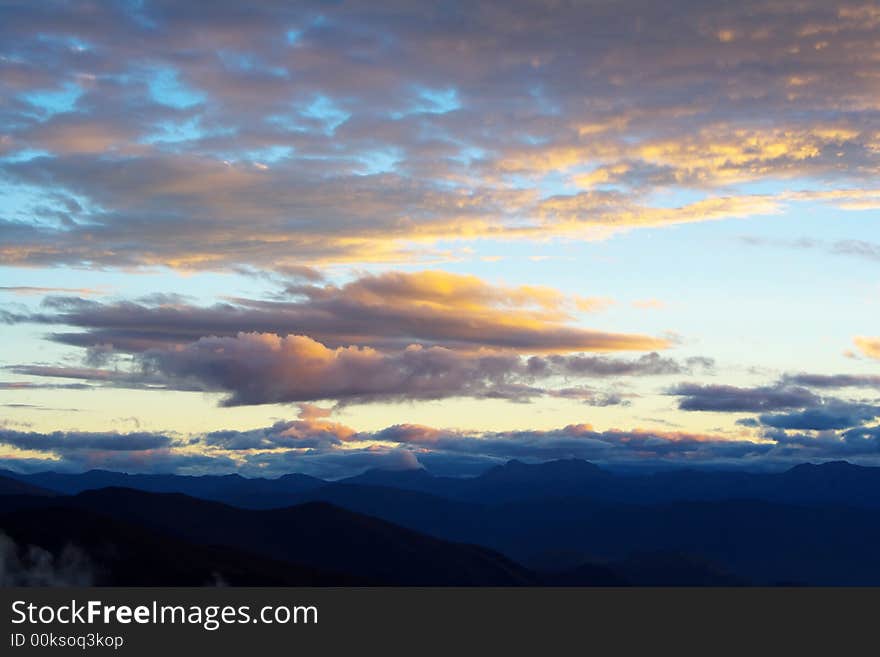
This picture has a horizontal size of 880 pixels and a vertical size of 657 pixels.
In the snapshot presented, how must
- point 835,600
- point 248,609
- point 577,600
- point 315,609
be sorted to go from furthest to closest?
point 577,600 < point 835,600 < point 315,609 < point 248,609

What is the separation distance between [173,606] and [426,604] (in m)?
34.7

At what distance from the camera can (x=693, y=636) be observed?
124 m

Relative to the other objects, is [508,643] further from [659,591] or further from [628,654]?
[659,591]

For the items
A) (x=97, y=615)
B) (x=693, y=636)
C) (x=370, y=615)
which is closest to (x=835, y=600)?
(x=693, y=636)

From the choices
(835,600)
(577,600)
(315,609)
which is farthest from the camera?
(577,600)

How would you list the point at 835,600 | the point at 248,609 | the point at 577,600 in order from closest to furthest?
the point at 248,609 → the point at 835,600 → the point at 577,600

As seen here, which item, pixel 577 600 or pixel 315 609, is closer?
pixel 315 609

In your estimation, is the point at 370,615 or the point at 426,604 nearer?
the point at 370,615

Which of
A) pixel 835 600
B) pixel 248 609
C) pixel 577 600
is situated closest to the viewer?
pixel 248 609

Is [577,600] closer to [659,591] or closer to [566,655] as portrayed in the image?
[659,591]

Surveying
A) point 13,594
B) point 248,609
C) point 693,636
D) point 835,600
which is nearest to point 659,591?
point 693,636

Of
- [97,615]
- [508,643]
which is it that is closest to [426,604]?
[508,643]

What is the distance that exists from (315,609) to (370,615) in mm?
10238

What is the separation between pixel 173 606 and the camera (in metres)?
108
